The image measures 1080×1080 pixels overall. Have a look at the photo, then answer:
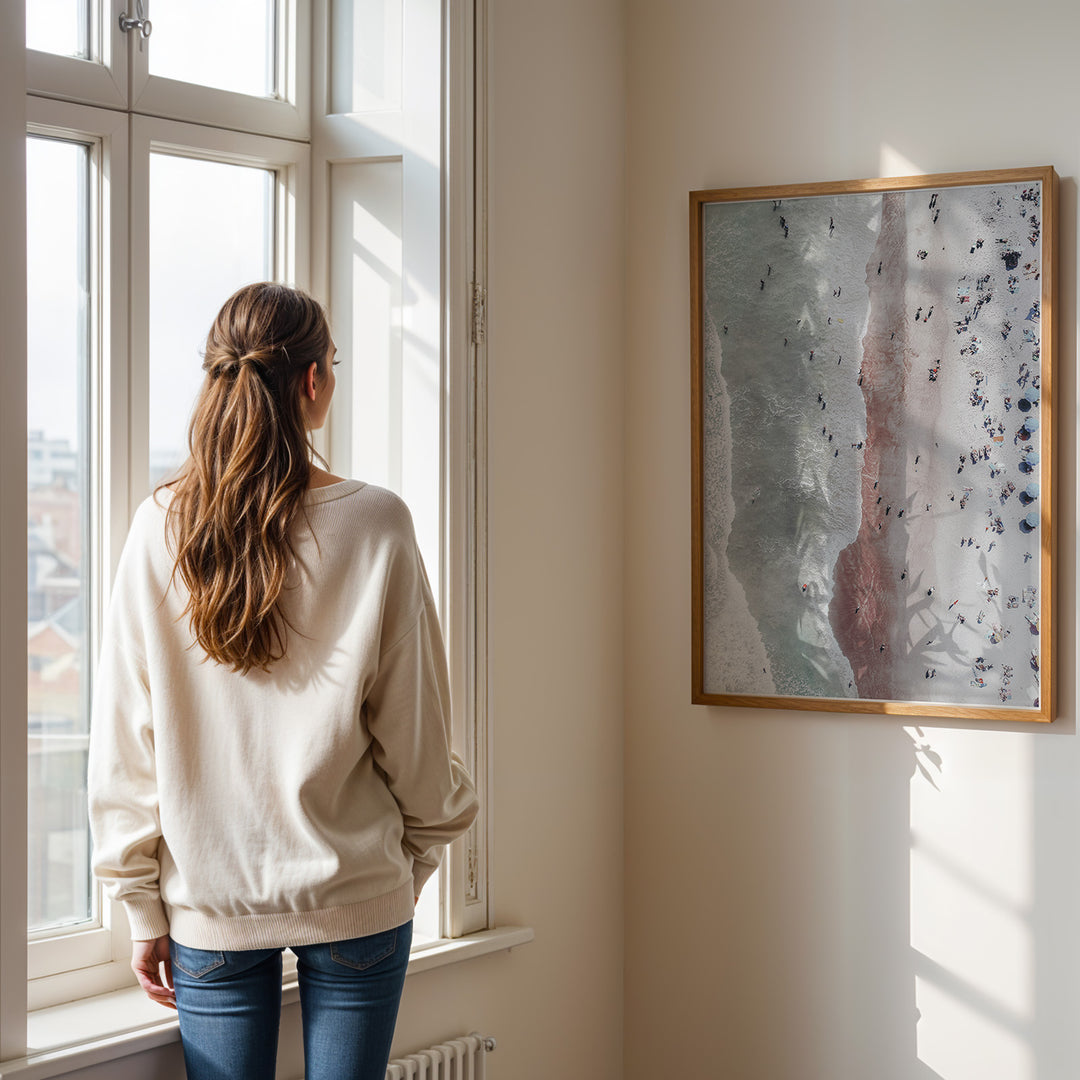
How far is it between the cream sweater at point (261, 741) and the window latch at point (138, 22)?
83cm

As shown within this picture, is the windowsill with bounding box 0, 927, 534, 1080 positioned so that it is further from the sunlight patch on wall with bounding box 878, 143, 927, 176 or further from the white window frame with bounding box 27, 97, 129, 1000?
the sunlight patch on wall with bounding box 878, 143, 927, 176

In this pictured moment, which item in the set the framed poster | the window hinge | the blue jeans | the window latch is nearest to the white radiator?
the blue jeans

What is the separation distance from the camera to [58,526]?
1.85 metres

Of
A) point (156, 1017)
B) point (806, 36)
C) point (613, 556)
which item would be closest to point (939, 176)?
point (806, 36)

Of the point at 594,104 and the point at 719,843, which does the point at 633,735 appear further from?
the point at 594,104

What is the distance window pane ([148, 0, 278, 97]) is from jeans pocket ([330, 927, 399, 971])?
4.54ft

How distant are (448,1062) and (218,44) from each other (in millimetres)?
1780

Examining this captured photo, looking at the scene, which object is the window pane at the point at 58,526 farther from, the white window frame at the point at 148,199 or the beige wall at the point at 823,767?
the beige wall at the point at 823,767

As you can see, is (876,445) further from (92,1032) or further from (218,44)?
(92,1032)

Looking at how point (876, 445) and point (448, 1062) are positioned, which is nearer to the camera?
point (448, 1062)

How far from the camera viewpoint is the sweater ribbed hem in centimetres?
154

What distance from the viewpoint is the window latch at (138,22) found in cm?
189

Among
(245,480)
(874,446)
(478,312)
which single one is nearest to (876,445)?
(874,446)

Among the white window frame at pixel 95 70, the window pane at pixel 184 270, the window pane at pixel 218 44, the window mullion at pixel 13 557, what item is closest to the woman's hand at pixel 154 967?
the window mullion at pixel 13 557
